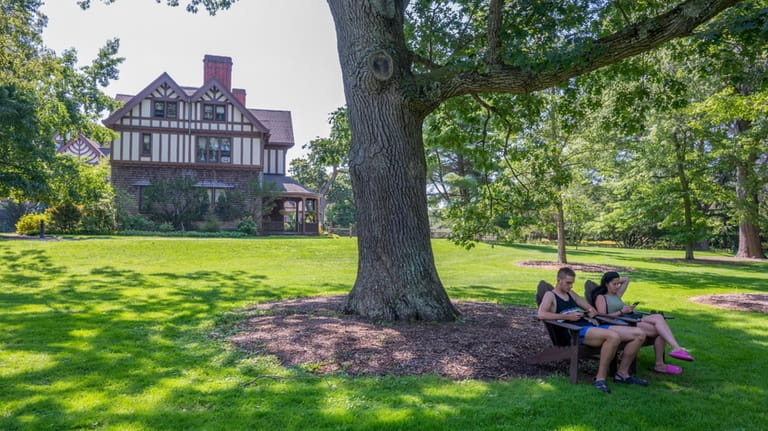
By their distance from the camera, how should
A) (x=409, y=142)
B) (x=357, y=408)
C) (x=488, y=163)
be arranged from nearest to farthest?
(x=357, y=408)
(x=409, y=142)
(x=488, y=163)

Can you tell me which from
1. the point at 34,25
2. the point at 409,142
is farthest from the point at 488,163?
the point at 34,25

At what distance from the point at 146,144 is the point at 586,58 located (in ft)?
98.5

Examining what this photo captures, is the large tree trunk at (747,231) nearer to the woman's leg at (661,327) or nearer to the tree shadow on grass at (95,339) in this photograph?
the woman's leg at (661,327)

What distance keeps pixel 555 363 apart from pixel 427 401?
6.40ft

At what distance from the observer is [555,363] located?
532 centimetres

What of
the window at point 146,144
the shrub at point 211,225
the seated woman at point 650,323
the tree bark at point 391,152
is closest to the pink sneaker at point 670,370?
the seated woman at point 650,323

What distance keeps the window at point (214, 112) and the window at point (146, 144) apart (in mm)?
3554

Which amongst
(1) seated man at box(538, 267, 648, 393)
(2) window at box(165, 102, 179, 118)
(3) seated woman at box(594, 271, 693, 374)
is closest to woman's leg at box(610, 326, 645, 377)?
(1) seated man at box(538, 267, 648, 393)

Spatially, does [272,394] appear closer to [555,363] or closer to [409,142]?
[555,363]

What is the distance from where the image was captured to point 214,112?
31219mm

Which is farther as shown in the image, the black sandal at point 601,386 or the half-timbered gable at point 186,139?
the half-timbered gable at point 186,139

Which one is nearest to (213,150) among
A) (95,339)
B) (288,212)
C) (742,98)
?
(288,212)

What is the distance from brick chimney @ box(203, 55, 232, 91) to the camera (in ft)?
110

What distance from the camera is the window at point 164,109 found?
99.2 ft
